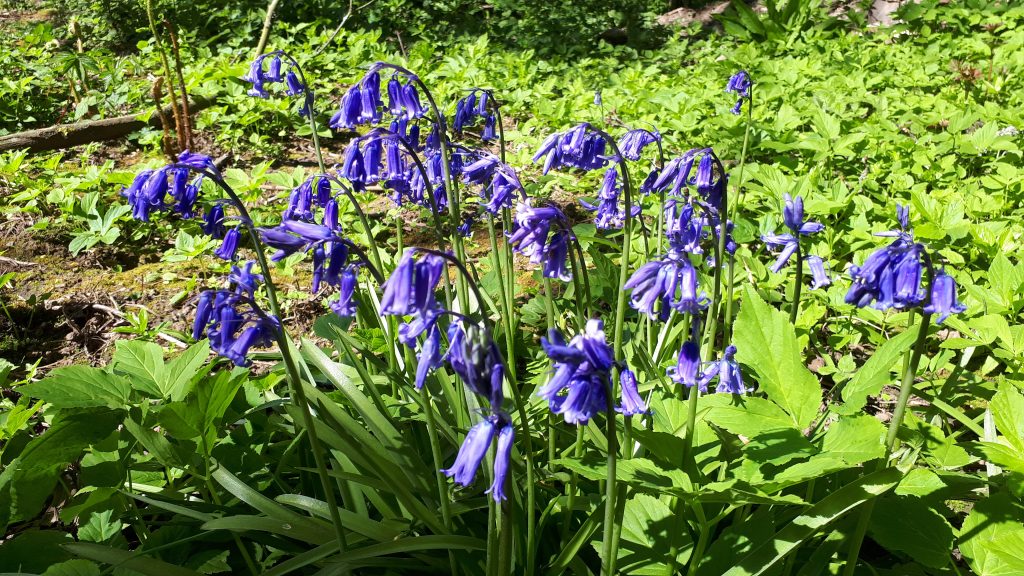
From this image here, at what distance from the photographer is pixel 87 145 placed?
22.5 feet

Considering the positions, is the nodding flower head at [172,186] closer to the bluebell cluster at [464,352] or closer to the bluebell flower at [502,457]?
the bluebell cluster at [464,352]

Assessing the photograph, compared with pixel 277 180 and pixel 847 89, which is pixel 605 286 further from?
pixel 847 89

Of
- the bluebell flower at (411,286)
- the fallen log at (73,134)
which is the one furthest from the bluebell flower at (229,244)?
the fallen log at (73,134)

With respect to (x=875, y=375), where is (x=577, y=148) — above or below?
above

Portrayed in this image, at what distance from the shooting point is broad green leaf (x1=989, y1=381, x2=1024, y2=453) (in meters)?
2.07

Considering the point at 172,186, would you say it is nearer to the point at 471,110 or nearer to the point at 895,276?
the point at 471,110

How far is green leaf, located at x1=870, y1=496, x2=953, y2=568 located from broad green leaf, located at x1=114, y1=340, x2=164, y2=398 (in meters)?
2.46

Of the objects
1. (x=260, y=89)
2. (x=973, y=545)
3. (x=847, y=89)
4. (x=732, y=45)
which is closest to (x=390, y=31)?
(x=732, y=45)

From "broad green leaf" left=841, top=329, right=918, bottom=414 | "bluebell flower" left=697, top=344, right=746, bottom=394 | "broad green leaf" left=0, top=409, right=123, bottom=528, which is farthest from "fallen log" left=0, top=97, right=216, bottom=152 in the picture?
"broad green leaf" left=841, top=329, right=918, bottom=414

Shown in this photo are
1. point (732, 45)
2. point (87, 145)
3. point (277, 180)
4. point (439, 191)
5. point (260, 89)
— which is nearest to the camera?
point (439, 191)

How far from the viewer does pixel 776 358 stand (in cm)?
227

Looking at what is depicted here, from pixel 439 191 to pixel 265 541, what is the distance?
1.42m

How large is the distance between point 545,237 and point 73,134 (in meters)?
6.15

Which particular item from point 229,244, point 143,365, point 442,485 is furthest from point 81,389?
point 442,485
